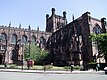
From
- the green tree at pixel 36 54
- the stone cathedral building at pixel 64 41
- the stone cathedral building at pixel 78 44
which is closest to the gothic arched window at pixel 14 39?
the stone cathedral building at pixel 64 41

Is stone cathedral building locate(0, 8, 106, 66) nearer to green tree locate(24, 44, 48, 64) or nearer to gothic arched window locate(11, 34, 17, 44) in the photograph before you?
gothic arched window locate(11, 34, 17, 44)

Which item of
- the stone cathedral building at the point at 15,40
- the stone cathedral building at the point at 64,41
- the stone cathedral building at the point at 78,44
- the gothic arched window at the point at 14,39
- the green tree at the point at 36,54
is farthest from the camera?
the gothic arched window at the point at 14,39

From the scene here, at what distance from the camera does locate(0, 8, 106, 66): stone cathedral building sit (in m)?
47.2

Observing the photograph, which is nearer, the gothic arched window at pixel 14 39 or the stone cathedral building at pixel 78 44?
the stone cathedral building at pixel 78 44

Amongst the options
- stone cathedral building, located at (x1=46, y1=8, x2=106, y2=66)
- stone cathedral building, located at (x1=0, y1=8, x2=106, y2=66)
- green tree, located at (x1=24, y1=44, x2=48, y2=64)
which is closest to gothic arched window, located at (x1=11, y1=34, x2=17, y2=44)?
stone cathedral building, located at (x1=0, y1=8, x2=106, y2=66)

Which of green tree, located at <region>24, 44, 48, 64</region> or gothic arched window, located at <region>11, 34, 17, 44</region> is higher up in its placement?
gothic arched window, located at <region>11, 34, 17, 44</region>

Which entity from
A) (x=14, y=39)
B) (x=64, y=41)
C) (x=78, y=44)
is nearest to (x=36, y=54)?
(x=64, y=41)

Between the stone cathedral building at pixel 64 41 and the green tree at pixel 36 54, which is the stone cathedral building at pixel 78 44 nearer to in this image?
the stone cathedral building at pixel 64 41

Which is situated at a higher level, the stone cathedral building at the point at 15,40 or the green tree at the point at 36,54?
the stone cathedral building at the point at 15,40

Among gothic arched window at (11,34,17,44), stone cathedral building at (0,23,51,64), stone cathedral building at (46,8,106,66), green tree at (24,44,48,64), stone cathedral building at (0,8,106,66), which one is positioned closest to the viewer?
stone cathedral building at (46,8,106,66)

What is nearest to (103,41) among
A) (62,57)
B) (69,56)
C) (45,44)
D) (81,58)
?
(81,58)

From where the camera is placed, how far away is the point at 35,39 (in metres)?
65.1

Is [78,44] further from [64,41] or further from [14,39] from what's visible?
[14,39]

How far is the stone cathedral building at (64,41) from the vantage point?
155 feet
